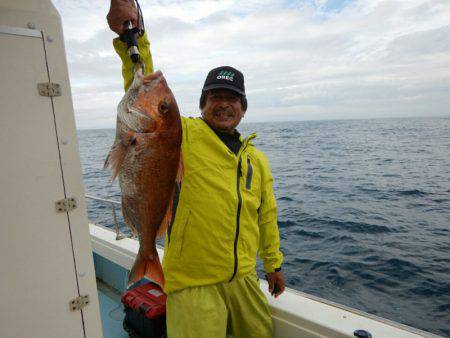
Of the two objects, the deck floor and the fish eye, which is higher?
the fish eye

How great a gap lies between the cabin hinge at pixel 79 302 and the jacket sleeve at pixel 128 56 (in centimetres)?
127

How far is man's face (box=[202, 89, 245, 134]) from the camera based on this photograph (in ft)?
8.45

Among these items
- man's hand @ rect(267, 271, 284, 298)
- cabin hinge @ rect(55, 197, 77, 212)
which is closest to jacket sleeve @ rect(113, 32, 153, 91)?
cabin hinge @ rect(55, 197, 77, 212)

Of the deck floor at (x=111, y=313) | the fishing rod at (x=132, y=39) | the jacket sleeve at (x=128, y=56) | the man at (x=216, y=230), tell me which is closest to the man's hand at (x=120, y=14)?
the fishing rod at (x=132, y=39)

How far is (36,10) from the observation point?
1.78m

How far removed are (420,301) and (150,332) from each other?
4.72m

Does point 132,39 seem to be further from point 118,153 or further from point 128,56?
point 118,153

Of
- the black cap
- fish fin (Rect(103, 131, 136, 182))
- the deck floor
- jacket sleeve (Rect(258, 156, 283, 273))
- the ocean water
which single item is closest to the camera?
fish fin (Rect(103, 131, 136, 182))

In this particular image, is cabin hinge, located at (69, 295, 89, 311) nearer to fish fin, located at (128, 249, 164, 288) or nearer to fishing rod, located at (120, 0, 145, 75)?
fish fin, located at (128, 249, 164, 288)

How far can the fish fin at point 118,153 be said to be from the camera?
1643 millimetres

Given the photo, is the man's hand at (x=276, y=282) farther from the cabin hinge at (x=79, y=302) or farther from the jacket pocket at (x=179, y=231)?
the cabin hinge at (x=79, y=302)

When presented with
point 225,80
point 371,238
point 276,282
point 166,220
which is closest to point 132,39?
point 225,80

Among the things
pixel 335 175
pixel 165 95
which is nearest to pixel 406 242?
pixel 165 95

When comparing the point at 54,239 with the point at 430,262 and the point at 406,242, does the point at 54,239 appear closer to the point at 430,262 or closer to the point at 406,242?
the point at 430,262
